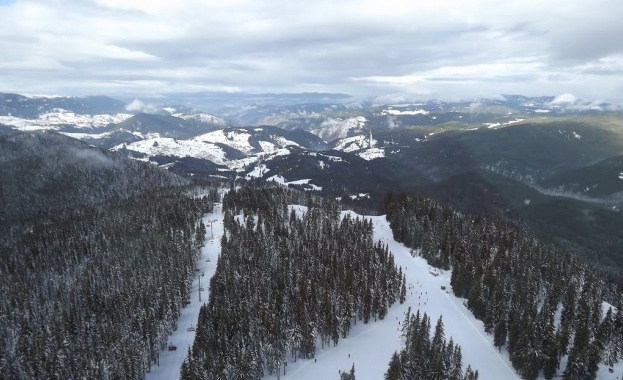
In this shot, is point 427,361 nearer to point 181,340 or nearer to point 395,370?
point 395,370

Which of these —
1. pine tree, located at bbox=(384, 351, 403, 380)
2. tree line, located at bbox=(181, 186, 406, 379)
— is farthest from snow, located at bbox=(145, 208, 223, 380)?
pine tree, located at bbox=(384, 351, 403, 380)

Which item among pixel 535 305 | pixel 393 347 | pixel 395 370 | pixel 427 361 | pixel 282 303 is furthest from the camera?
pixel 282 303

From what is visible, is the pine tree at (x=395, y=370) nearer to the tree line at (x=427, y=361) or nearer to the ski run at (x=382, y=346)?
the tree line at (x=427, y=361)

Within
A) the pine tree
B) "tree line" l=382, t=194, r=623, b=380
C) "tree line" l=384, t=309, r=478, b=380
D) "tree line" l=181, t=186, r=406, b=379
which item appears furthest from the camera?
"tree line" l=181, t=186, r=406, b=379

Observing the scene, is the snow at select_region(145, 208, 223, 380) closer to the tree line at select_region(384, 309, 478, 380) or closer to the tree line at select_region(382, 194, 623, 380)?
the tree line at select_region(384, 309, 478, 380)

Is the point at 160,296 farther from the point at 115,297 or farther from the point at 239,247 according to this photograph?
the point at 239,247

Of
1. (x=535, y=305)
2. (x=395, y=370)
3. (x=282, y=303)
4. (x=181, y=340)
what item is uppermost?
(x=282, y=303)

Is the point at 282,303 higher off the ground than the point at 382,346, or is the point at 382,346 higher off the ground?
the point at 282,303

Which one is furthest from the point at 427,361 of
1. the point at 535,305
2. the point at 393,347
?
the point at 535,305

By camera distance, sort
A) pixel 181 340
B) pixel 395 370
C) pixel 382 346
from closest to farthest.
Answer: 1. pixel 395 370
2. pixel 382 346
3. pixel 181 340

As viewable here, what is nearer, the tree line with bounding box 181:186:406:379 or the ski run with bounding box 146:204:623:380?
the ski run with bounding box 146:204:623:380

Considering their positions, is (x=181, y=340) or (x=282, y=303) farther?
(x=282, y=303)

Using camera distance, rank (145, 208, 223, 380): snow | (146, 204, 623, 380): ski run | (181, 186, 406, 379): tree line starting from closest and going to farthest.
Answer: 1. (146, 204, 623, 380): ski run
2. (181, 186, 406, 379): tree line
3. (145, 208, 223, 380): snow
